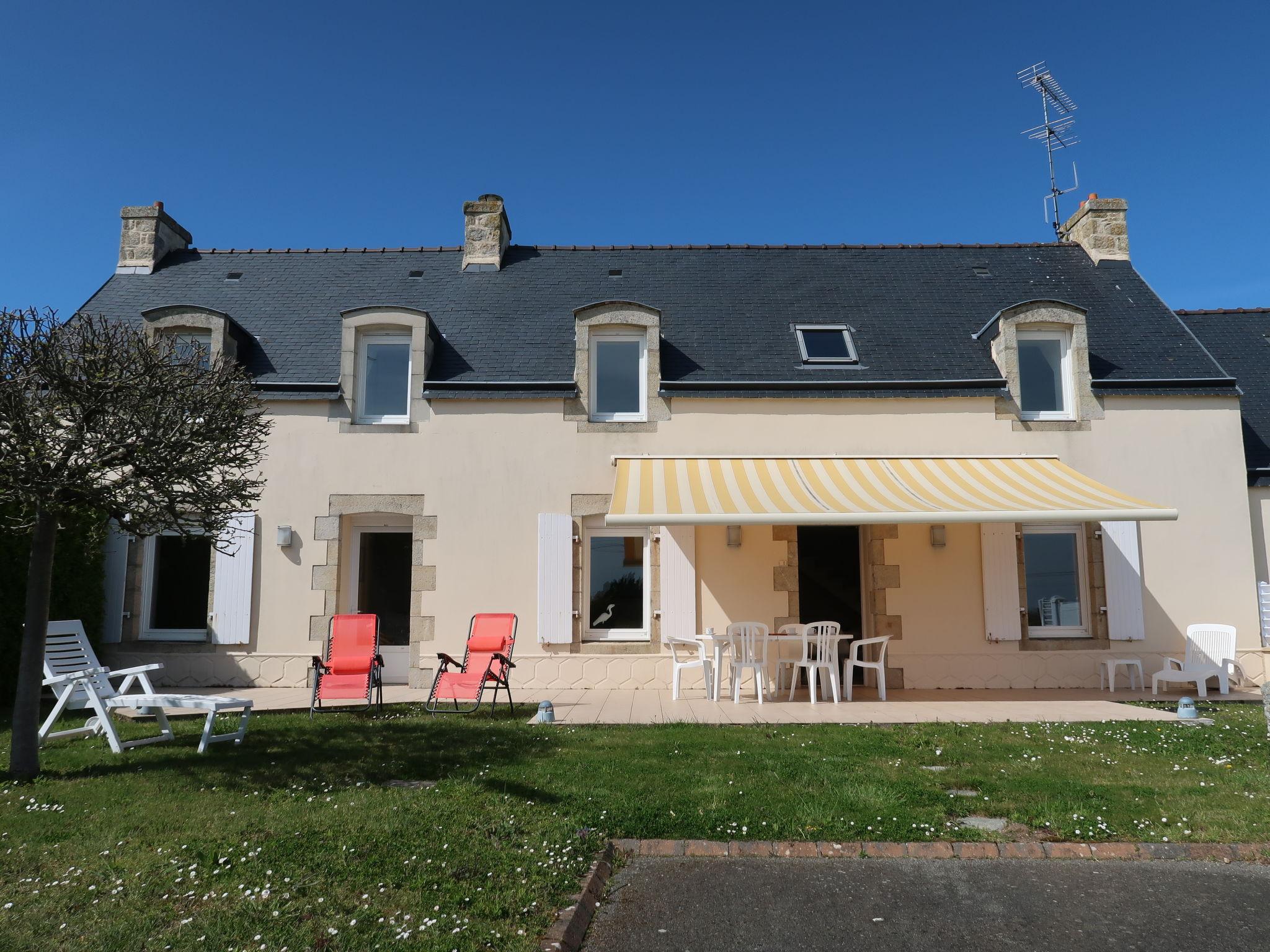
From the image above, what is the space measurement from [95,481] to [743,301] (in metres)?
10.3

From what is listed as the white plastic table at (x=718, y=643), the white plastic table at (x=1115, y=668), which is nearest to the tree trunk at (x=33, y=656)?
the white plastic table at (x=718, y=643)

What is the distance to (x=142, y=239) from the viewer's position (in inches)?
612

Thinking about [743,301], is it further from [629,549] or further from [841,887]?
[841,887]

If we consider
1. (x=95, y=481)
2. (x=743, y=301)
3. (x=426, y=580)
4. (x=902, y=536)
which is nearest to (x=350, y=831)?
(x=95, y=481)

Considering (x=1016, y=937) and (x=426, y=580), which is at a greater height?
(x=426, y=580)

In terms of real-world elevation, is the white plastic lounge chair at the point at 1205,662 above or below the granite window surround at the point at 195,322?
below

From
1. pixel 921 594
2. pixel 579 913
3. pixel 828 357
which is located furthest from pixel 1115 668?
pixel 579 913

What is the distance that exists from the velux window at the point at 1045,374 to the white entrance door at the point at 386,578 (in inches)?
363

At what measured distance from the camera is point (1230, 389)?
12.6 metres

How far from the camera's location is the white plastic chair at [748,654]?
34.8 feet

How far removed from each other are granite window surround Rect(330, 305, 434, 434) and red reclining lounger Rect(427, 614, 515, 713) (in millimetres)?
3195

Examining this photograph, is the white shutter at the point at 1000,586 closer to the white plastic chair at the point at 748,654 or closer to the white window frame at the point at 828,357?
the white window frame at the point at 828,357

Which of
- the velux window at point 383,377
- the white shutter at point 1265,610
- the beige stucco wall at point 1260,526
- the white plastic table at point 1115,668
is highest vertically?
the velux window at point 383,377

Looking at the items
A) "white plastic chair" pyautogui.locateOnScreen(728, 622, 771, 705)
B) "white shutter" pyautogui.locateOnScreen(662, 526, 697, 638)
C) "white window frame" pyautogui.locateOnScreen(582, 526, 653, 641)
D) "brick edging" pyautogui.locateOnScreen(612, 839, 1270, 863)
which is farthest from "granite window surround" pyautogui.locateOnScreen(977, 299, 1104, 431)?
"brick edging" pyautogui.locateOnScreen(612, 839, 1270, 863)
